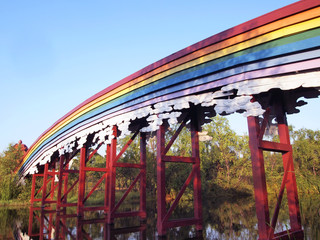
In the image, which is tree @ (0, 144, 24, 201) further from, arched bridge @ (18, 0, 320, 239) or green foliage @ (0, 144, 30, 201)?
arched bridge @ (18, 0, 320, 239)

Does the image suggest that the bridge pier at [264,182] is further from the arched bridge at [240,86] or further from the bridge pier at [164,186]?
the bridge pier at [164,186]

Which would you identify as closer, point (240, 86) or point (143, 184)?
point (240, 86)

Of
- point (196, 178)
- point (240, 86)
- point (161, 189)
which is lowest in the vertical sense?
point (161, 189)

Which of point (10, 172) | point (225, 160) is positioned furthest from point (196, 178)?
A: point (10, 172)

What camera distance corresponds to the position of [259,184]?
14.4 feet

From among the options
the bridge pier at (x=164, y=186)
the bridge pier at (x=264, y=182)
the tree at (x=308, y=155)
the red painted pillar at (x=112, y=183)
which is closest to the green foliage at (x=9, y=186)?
the red painted pillar at (x=112, y=183)

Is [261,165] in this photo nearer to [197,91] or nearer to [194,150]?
[197,91]

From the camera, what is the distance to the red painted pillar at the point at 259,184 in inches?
170

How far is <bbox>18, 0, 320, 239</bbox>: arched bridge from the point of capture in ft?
14.0

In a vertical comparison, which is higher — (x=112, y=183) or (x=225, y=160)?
(x=225, y=160)

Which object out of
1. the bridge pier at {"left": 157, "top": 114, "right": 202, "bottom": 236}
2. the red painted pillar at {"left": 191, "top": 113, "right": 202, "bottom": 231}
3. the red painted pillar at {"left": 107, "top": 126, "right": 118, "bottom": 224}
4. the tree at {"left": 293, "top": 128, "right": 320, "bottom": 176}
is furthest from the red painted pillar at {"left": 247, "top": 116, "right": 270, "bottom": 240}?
the tree at {"left": 293, "top": 128, "right": 320, "bottom": 176}

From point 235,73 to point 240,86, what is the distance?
0.31 meters

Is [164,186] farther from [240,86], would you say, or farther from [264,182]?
[240,86]

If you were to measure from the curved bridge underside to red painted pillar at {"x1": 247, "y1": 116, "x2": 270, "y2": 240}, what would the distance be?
334 millimetres
